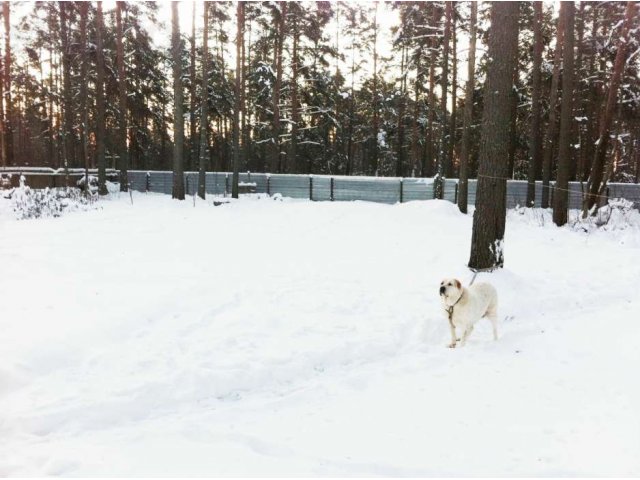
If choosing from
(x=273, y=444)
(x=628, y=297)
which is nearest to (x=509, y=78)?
(x=628, y=297)

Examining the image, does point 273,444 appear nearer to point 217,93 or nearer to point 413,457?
point 413,457

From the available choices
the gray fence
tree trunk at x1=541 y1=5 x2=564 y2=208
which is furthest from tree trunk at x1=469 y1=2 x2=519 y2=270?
the gray fence

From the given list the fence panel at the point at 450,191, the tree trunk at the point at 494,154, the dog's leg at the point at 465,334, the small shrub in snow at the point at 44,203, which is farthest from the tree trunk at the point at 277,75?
the dog's leg at the point at 465,334

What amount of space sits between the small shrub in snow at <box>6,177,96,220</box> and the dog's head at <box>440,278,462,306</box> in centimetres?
1264

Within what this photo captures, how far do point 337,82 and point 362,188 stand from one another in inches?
539

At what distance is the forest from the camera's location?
18.1 metres

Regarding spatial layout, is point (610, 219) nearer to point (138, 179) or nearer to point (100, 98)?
point (100, 98)

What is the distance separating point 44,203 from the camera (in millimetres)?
15039

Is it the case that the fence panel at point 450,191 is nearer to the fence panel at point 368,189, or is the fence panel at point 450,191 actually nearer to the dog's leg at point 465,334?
the fence panel at point 368,189

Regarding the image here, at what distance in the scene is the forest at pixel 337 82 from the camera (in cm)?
1806

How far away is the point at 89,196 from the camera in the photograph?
59.8 feet

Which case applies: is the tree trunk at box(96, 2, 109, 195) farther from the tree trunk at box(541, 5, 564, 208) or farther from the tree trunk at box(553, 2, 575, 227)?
the tree trunk at box(541, 5, 564, 208)

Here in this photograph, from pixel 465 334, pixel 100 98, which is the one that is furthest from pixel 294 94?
pixel 465 334

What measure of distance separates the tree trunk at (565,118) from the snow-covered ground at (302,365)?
478 centimetres
